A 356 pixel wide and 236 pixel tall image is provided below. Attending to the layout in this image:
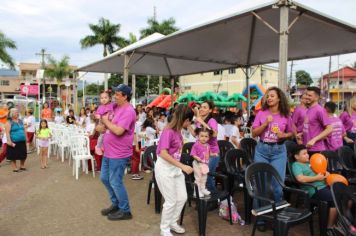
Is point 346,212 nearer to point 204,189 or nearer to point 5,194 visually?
point 204,189

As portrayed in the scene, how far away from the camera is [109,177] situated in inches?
169

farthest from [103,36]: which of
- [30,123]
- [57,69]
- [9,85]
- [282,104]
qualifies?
[9,85]

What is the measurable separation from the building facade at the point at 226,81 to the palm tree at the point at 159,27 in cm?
723

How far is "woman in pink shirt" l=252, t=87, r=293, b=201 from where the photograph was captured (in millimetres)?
3803

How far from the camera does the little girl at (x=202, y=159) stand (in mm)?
4094

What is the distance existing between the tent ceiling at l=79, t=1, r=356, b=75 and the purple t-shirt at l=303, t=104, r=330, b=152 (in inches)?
71.1

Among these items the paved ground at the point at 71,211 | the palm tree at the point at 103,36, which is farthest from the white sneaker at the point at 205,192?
the palm tree at the point at 103,36

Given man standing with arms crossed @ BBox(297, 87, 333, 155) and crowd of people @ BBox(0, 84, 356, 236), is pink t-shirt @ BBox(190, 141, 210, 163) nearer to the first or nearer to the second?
crowd of people @ BBox(0, 84, 356, 236)

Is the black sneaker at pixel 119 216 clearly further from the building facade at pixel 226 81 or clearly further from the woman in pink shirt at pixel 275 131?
the building facade at pixel 226 81

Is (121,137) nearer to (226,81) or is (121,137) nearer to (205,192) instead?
(205,192)

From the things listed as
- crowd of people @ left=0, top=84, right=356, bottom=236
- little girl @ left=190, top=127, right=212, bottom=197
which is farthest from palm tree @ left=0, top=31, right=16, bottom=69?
little girl @ left=190, top=127, right=212, bottom=197

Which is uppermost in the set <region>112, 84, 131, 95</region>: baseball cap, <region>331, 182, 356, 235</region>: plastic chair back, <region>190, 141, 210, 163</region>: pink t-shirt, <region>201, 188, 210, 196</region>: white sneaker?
<region>112, 84, 131, 95</region>: baseball cap

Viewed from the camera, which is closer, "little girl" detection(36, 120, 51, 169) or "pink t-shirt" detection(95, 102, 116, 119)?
"pink t-shirt" detection(95, 102, 116, 119)

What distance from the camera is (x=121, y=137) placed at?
4.20 metres
